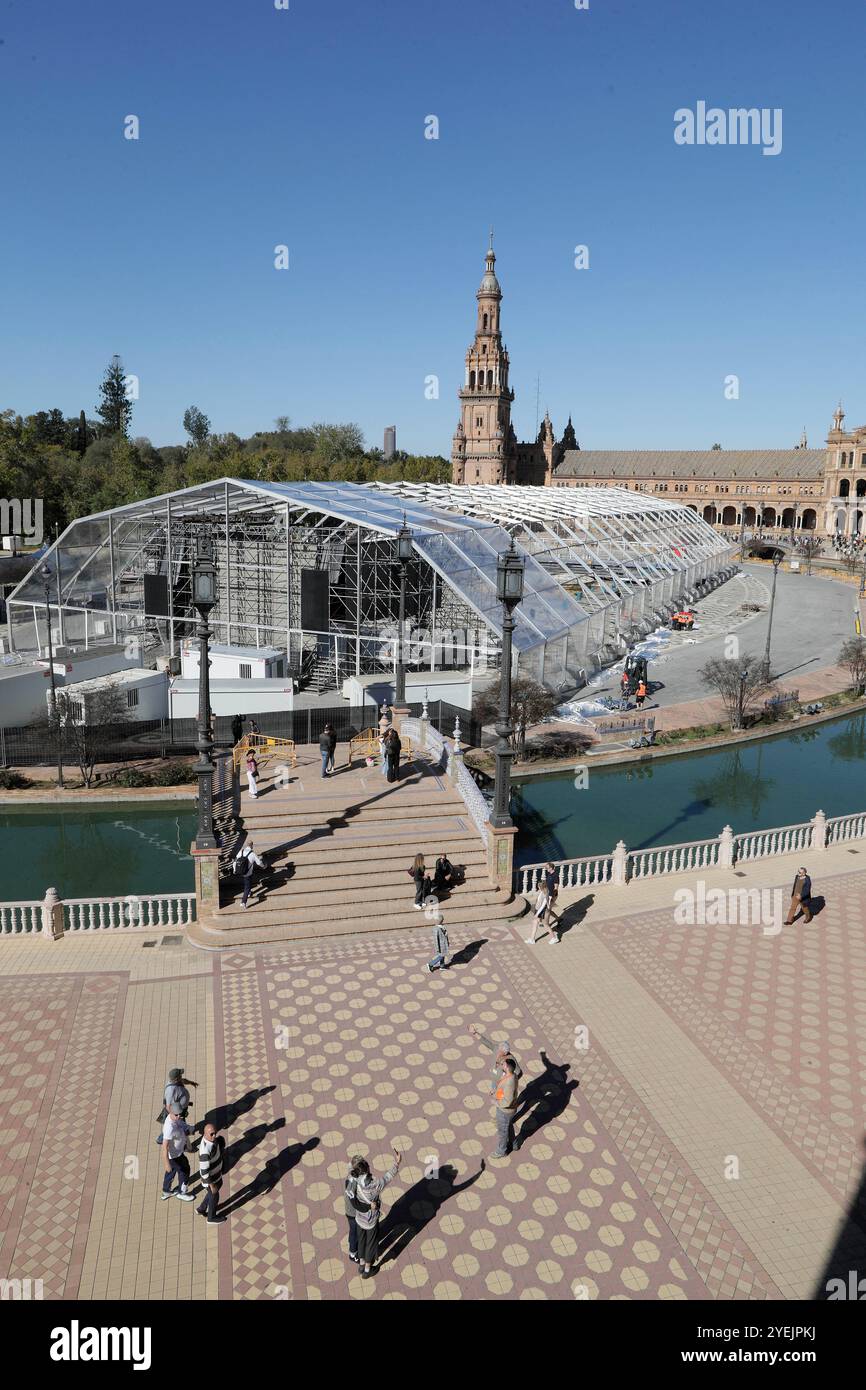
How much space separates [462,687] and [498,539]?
36.9 feet

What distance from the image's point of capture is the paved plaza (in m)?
8.77

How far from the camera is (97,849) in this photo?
23422mm

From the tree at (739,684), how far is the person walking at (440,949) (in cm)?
2159

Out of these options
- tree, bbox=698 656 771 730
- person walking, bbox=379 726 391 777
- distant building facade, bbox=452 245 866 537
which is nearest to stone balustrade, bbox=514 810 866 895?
person walking, bbox=379 726 391 777

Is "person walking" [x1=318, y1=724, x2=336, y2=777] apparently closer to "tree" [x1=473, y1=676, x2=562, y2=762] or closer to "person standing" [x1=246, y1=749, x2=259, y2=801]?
"person standing" [x1=246, y1=749, x2=259, y2=801]

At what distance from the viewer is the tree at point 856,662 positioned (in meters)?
38.5

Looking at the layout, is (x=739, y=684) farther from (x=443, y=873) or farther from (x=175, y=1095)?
(x=175, y=1095)

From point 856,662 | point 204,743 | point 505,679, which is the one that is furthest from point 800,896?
point 856,662

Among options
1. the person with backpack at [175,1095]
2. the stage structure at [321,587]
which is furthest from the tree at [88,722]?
the person with backpack at [175,1095]

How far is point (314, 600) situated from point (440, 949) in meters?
22.1

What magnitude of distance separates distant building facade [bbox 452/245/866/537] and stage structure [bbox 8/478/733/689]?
8571 centimetres

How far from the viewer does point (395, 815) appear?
18156 millimetres

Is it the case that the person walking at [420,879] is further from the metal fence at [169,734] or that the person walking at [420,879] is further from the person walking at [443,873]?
the metal fence at [169,734]
